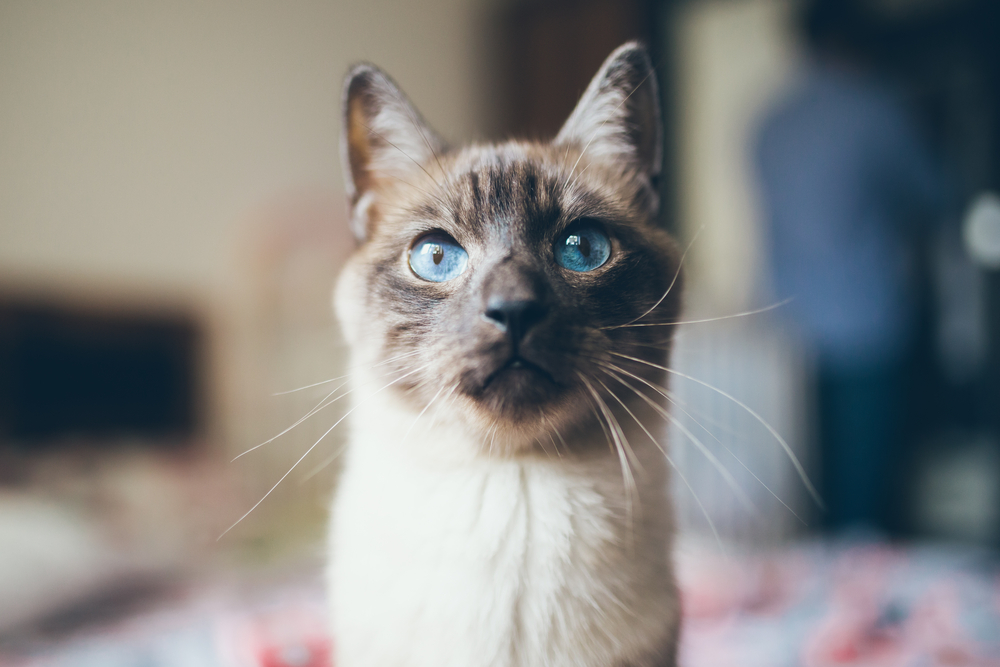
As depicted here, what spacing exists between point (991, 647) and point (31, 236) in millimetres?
2417

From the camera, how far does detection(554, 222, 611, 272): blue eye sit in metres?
0.61

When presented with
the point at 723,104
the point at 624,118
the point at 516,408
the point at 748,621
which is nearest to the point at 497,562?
the point at 516,408

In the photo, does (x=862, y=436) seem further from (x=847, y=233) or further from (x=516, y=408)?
(x=516, y=408)

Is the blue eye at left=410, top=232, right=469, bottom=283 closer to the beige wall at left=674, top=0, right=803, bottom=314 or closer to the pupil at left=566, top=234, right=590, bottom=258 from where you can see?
the pupil at left=566, top=234, right=590, bottom=258

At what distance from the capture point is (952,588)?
133 cm

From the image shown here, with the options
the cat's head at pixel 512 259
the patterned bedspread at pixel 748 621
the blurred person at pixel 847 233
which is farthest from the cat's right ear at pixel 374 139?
the blurred person at pixel 847 233

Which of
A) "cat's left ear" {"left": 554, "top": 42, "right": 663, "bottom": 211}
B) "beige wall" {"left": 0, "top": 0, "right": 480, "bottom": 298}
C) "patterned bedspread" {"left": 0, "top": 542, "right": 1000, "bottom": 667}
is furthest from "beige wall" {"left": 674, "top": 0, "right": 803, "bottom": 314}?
"cat's left ear" {"left": 554, "top": 42, "right": 663, "bottom": 211}

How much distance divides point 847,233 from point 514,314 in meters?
2.09

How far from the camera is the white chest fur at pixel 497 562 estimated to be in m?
0.55

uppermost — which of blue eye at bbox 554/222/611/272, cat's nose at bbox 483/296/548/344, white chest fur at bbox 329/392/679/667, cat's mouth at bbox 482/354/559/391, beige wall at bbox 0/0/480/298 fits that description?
beige wall at bbox 0/0/480/298

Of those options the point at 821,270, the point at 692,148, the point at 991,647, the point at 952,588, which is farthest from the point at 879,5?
the point at 991,647

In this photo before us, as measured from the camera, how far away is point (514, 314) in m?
0.53

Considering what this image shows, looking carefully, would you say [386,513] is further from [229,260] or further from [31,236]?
[229,260]

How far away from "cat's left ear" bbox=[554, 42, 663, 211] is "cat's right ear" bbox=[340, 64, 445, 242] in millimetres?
170
